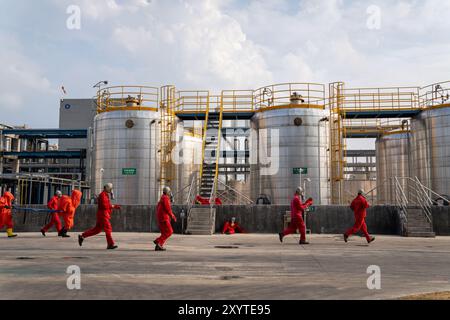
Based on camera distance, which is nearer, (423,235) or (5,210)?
(5,210)

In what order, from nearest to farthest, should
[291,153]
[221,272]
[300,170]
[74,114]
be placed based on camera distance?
[221,272], [300,170], [291,153], [74,114]

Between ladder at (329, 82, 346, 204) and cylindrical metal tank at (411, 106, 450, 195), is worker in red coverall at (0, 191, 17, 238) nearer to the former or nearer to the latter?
ladder at (329, 82, 346, 204)

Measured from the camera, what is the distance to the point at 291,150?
89.0 feet

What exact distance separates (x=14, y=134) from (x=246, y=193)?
2423 cm

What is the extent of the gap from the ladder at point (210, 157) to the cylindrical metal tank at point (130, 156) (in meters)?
3.27

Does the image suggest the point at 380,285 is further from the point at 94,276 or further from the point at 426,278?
the point at 94,276

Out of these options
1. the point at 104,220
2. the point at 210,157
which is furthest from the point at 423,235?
the point at 210,157

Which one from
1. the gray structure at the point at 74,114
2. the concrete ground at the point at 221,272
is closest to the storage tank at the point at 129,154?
the concrete ground at the point at 221,272

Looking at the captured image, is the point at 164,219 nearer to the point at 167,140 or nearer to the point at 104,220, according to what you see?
the point at 104,220

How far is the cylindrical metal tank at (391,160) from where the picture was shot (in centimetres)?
3575

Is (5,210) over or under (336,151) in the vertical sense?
under

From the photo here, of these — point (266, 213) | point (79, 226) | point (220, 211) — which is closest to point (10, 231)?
point (79, 226)

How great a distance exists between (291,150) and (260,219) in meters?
7.38

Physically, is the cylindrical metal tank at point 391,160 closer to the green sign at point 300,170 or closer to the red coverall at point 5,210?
the green sign at point 300,170
